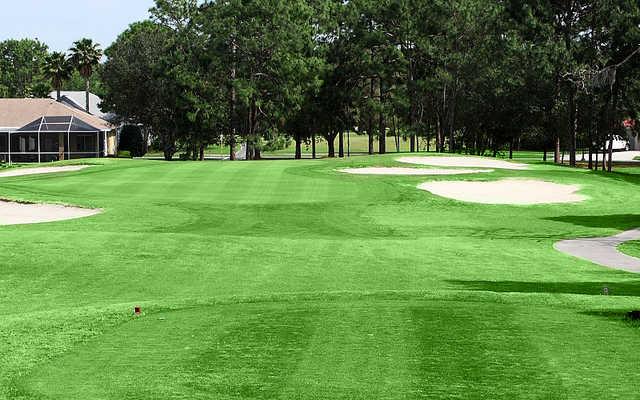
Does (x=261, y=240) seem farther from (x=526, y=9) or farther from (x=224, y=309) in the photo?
(x=526, y=9)

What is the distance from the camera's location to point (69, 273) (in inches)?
759

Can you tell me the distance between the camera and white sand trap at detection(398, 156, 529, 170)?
55.5 metres

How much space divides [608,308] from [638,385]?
4.45 metres

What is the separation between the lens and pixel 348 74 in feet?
291

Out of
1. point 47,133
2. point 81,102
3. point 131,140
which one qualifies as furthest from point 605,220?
point 81,102

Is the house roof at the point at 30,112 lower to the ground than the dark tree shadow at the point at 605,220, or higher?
higher

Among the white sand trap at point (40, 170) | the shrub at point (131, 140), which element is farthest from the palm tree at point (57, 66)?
the white sand trap at point (40, 170)

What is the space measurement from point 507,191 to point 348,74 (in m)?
46.2

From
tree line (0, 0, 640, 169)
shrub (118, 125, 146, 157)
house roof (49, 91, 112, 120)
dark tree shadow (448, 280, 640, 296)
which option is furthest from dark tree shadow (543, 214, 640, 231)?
house roof (49, 91, 112, 120)

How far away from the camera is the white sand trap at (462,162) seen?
2186 inches

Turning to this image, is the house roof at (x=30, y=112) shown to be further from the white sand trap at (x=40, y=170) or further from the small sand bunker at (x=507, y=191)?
the small sand bunker at (x=507, y=191)

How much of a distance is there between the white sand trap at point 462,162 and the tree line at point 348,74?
55.9 feet

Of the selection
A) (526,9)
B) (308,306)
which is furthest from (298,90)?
(308,306)

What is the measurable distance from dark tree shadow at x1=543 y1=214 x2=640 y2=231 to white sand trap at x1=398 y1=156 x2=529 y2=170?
59.1ft
